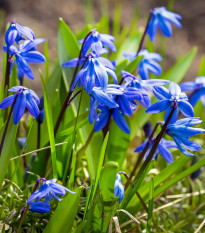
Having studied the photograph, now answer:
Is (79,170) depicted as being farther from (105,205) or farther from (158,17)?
(158,17)

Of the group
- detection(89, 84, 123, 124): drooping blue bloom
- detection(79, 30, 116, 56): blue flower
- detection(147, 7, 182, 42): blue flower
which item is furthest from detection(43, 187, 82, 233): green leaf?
detection(147, 7, 182, 42): blue flower

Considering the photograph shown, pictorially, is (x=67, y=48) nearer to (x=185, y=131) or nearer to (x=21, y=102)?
(x=21, y=102)

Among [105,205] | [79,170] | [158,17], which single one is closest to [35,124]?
[79,170]

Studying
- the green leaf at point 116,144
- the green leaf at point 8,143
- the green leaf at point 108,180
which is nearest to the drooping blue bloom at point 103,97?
the green leaf at point 108,180

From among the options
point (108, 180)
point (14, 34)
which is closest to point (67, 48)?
point (14, 34)

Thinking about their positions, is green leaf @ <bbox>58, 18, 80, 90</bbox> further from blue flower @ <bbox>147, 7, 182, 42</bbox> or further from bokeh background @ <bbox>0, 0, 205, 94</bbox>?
bokeh background @ <bbox>0, 0, 205, 94</bbox>

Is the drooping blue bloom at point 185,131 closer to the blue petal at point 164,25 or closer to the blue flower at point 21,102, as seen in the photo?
the blue flower at point 21,102
